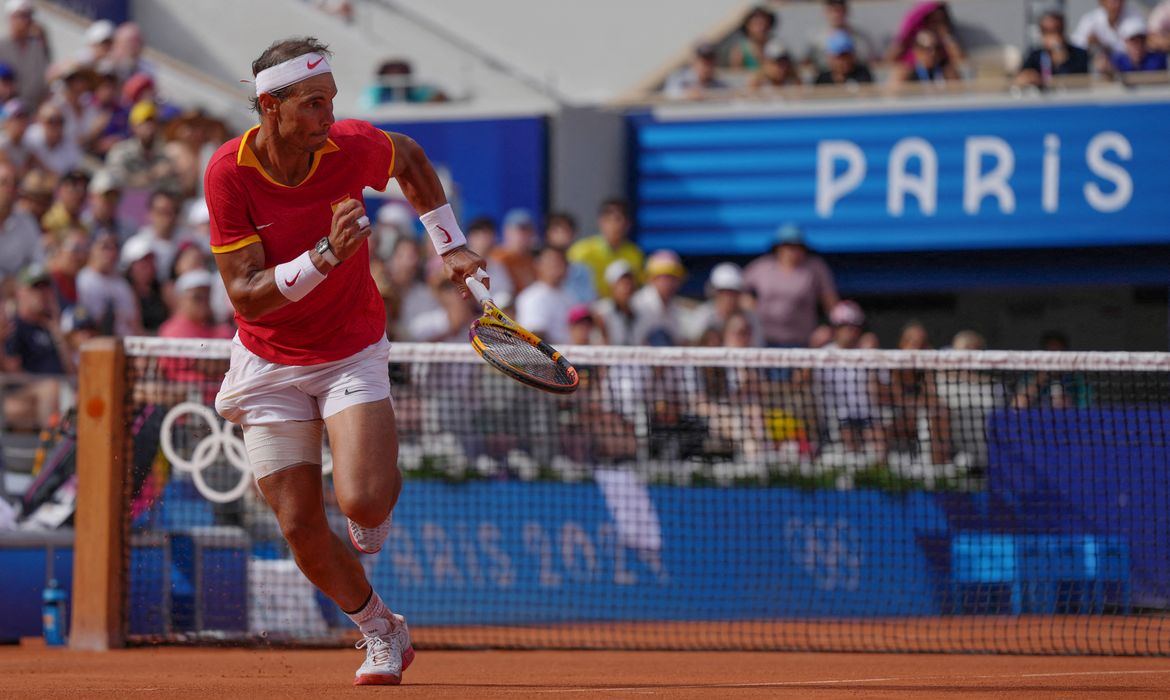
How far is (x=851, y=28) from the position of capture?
1636 cm

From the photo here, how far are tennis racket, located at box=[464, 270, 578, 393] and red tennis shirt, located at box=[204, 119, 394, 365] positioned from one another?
1.44ft

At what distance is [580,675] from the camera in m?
7.79

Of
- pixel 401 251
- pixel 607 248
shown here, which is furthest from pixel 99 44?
pixel 607 248

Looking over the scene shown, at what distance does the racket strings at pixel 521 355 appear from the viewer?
654cm

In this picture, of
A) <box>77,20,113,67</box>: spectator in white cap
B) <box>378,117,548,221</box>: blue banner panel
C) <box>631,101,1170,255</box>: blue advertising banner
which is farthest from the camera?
<box>77,20,113,67</box>: spectator in white cap

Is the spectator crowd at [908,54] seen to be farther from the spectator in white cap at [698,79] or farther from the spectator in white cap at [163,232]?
the spectator in white cap at [163,232]

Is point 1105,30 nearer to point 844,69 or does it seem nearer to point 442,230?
point 844,69

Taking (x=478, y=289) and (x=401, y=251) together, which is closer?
(x=478, y=289)

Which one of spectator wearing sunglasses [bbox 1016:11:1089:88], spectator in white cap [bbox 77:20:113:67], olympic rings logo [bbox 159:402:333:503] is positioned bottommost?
olympic rings logo [bbox 159:402:333:503]

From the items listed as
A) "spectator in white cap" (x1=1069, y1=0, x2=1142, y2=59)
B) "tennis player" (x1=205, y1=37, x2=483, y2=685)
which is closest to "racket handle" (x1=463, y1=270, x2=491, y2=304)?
"tennis player" (x1=205, y1=37, x2=483, y2=685)

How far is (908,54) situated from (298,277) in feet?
34.2

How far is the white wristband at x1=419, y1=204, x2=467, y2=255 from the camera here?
22.9ft

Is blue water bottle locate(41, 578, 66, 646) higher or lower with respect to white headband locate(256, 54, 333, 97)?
lower

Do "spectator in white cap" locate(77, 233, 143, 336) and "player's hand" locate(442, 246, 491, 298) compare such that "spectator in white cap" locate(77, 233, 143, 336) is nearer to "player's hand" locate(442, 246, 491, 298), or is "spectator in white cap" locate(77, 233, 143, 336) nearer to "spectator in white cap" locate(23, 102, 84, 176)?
"spectator in white cap" locate(23, 102, 84, 176)
